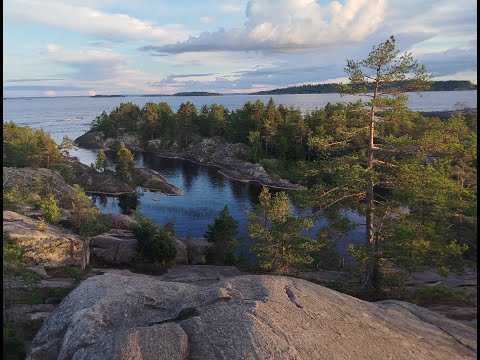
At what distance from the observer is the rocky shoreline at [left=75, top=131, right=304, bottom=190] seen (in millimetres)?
80412

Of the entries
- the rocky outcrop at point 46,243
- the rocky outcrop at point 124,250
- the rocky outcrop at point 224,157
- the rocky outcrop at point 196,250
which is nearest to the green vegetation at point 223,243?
the rocky outcrop at point 196,250

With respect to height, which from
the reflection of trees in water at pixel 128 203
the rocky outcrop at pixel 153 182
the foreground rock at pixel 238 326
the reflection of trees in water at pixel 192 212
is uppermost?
the foreground rock at pixel 238 326

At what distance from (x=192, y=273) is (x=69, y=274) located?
9778 millimetres

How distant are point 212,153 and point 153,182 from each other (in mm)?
29199

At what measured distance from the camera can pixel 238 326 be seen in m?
11.2

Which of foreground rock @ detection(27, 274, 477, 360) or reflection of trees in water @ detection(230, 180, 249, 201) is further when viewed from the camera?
reflection of trees in water @ detection(230, 180, 249, 201)

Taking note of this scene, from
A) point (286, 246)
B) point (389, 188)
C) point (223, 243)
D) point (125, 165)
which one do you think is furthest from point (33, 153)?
point (389, 188)

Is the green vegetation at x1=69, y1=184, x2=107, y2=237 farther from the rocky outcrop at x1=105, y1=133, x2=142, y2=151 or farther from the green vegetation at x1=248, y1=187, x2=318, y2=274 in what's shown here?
the rocky outcrop at x1=105, y1=133, x2=142, y2=151

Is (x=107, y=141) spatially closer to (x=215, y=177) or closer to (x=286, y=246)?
(x=215, y=177)

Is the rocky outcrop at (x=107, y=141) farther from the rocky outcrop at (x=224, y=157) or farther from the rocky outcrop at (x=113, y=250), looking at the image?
the rocky outcrop at (x=113, y=250)

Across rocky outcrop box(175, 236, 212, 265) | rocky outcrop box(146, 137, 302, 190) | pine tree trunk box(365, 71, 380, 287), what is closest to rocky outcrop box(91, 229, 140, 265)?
rocky outcrop box(175, 236, 212, 265)

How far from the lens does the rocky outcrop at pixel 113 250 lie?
37875 millimetres

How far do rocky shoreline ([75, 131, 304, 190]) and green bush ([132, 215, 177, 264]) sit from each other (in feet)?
121

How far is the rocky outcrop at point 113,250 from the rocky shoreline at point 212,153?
38.2 meters
